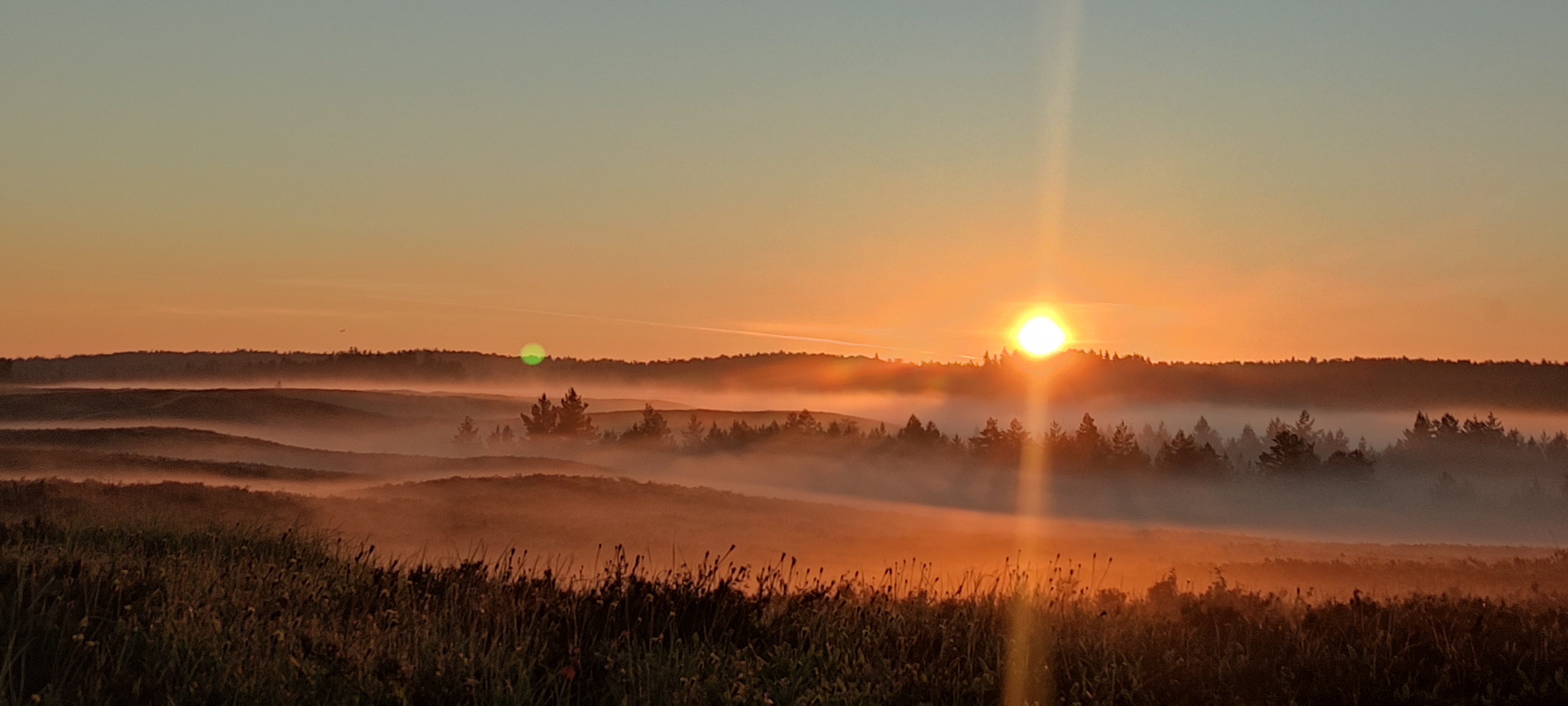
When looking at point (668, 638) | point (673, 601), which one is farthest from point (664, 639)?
point (673, 601)

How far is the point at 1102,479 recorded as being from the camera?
2415 inches

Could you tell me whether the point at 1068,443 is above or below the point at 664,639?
above

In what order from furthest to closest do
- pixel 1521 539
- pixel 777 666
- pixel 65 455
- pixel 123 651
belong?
pixel 1521 539 < pixel 65 455 < pixel 777 666 < pixel 123 651

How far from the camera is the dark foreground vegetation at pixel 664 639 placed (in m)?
8.38

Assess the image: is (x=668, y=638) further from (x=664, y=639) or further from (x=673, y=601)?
(x=673, y=601)

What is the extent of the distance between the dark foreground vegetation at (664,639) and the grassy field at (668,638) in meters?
0.03

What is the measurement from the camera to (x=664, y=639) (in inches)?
399

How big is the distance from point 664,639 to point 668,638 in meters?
0.19

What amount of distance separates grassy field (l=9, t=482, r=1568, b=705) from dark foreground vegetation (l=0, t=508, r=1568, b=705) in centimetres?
3

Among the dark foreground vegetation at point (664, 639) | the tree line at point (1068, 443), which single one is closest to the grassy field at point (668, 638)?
the dark foreground vegetation at point (664, 639)

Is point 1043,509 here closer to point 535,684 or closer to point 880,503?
point 880,503

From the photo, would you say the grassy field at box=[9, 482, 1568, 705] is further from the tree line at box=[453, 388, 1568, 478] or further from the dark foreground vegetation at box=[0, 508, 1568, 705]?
the tree line at box=[453, 388, 1568, 478]

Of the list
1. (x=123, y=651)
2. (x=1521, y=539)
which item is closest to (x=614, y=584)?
(x=123, y=651)

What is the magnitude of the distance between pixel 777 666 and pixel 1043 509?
40788 millimetres
